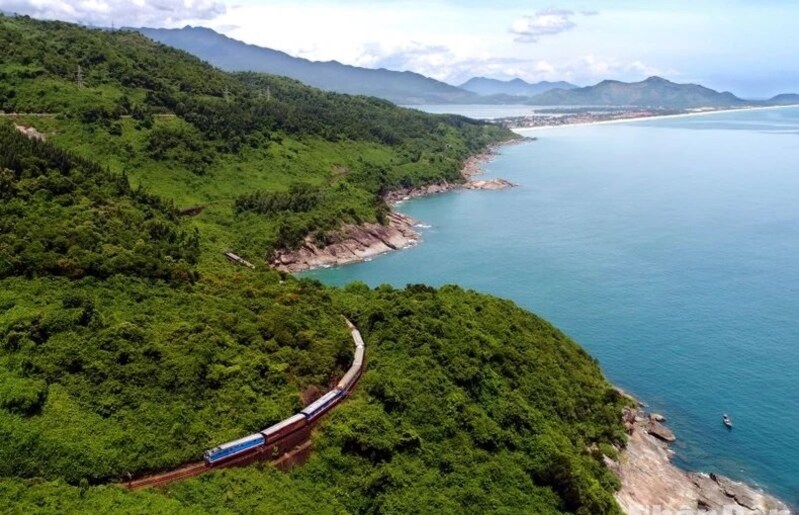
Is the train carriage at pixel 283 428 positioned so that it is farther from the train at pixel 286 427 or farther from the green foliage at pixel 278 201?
the green foliage at pixel 278 201

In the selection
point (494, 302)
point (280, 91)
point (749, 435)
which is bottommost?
point (749, 435)

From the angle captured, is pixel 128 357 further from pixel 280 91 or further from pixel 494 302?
pixel 280 91

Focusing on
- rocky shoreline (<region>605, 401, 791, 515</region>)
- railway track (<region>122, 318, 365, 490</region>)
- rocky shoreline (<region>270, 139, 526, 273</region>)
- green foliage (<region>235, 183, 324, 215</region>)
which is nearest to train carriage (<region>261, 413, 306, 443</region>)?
railway track (<region>122, 318, 365, 490</region>)

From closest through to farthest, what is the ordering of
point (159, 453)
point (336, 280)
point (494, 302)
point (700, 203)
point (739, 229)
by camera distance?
point (159, 453)
point (494, 302)
point (336, 280)
point (739, 229)
point (700, 203)

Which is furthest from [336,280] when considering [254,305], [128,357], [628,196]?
[628,196]

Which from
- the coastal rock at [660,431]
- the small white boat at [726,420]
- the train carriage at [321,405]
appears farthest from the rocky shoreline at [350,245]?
the small white boat at [726,420]

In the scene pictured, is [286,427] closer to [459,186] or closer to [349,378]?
[349,378]
